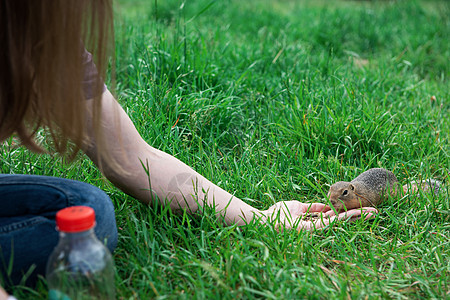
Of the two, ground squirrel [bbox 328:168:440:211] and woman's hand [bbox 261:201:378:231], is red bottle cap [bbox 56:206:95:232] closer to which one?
woman's hand [bbox 261:201:378:231]

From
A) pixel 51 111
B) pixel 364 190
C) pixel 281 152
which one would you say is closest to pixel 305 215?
pixel 364 190

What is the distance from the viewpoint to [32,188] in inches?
68.9

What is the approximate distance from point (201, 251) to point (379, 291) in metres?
0.68

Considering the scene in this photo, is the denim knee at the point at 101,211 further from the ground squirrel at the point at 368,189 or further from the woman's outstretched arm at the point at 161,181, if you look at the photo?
the ground squirrel at the point at 368,189

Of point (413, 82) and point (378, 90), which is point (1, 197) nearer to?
point (378, 90)

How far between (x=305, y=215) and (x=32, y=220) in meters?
1.19

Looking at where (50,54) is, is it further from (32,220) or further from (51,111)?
(32,220)

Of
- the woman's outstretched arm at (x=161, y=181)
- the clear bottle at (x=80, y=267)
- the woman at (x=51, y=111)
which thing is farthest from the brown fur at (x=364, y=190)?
the clear bottle at (x=80, y=267)

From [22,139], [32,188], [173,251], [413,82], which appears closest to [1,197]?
[32,188]

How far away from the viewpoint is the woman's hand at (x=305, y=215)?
2.17 metres

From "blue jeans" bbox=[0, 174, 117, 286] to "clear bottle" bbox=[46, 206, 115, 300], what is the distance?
122 mm

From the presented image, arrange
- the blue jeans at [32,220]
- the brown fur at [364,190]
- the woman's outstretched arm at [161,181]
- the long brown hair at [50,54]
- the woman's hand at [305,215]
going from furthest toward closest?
the brown fur at [364,190]
the woman's hand at [305,215]
the woman's outstretched arm at [161,181]
the blue jeans at [32,220]
the long brown hair at [50,54]

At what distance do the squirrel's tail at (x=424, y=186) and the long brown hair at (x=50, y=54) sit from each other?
1614 mm

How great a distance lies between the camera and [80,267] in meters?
1.55
